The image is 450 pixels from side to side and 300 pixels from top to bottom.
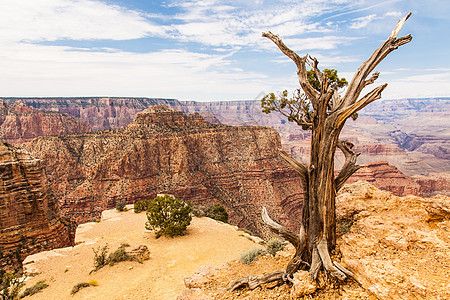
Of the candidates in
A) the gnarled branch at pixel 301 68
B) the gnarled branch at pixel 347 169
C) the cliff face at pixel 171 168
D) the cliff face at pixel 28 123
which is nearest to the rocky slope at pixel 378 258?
the gnarled branch at pixel 347 169

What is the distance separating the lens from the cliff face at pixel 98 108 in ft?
532

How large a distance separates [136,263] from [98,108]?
177029 millimetres

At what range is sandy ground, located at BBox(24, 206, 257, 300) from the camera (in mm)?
14969

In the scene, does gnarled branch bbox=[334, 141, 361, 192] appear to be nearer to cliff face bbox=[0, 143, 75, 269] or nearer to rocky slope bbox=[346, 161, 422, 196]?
cliff face bbox=[0, 143, 75, 269]

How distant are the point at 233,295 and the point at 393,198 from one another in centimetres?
707

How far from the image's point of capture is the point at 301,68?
27.6 ft

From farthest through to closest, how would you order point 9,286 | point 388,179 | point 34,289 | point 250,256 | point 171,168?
point 388,179
point 171,168
point 34,289
point 9,286
point 250,256

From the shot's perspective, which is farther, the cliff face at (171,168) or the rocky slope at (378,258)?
the cliff face at (171,168)

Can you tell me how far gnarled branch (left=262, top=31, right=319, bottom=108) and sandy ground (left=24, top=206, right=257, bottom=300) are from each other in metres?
11.8

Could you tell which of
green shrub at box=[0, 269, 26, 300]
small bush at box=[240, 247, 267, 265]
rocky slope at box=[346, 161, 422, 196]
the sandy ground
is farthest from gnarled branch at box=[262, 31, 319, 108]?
rocky slope at box=[346, 161, 422, 196]

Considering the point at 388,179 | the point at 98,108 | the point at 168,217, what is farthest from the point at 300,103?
the point at 98,108

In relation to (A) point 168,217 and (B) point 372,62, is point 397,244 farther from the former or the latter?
(A) point 168,217

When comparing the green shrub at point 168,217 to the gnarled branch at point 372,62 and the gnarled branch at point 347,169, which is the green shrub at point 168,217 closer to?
the gnarled branch at point 347,169

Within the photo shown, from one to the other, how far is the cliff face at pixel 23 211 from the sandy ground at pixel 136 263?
253 centimetres
